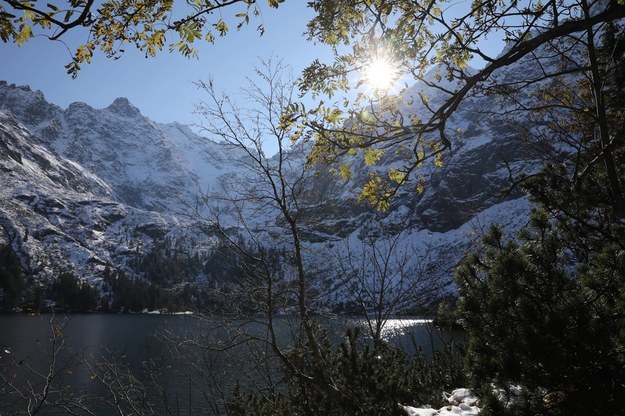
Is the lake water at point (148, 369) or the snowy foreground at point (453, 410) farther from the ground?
the snowy foreground at point (453, 410)

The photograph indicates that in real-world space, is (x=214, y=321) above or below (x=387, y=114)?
below

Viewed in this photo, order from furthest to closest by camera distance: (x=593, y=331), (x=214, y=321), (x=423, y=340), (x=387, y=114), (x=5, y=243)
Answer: (x=5, y=243) → (x=423, y=340) → (x=214, y=321) → (x=387, y=114) → (x=593, y=331)

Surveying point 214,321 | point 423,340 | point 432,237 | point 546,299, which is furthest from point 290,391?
point 432,237

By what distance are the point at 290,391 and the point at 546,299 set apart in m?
6.05

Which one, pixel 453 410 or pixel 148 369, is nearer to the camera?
pixel 453 410

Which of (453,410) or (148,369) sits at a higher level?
(453,410)

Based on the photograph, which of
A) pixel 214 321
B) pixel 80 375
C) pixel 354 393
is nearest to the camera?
pixel 354 393

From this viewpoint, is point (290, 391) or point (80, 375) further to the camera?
point (80, 375)

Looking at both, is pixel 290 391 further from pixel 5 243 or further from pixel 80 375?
pixel 5 243

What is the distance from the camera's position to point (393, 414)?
5.70 m

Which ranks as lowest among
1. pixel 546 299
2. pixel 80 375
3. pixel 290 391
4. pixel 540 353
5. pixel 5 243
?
pixel 80 375

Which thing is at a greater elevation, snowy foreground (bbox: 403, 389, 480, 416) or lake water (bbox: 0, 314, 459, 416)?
snowy foreground (bbox: 403, 389, 480, 416)

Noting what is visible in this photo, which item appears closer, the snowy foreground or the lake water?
the snowy foreground

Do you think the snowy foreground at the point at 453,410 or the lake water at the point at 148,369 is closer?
the snowy foreground at the point at 453,410
